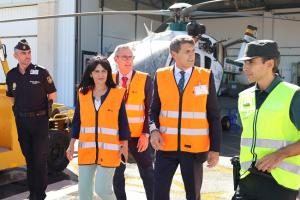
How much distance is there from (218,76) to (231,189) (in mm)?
7116

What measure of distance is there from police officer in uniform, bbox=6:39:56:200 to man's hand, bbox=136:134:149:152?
1.26 m

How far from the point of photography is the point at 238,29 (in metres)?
26.0

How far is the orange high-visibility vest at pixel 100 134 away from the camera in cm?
379

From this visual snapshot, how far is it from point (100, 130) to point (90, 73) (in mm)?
523

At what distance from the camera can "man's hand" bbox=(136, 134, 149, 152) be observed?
4406mm

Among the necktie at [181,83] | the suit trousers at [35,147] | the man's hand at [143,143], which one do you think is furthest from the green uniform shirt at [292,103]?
the suit trousers at [35,147]

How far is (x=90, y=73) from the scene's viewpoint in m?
3.93

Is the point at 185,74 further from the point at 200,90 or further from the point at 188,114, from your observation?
the point at 188,114

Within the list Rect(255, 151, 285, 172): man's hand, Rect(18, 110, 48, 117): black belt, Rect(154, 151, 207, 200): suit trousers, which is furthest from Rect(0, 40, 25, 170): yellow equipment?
Rect(255, 151, 285, 172): man's hand

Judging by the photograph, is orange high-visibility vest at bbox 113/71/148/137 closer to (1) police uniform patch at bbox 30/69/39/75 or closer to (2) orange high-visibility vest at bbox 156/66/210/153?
(2) orange high-visibility vest at bbox 156/66/210/153

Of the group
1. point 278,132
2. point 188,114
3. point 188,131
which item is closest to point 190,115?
point 188,114

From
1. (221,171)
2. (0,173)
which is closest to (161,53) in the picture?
(221,171)

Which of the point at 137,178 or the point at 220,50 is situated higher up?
the point at 220,50

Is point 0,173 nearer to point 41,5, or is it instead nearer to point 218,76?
point 218,76
